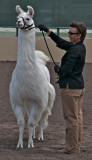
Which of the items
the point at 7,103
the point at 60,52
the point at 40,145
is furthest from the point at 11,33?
the point at 40,145

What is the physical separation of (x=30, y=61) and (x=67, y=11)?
1300 centimetres

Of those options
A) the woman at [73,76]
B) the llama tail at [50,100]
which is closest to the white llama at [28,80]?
the llama tail at [50,100]

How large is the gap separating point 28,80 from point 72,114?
2.85 ft

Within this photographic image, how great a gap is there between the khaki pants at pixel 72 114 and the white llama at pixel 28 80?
66 centimetres

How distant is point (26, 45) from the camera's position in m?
7.27

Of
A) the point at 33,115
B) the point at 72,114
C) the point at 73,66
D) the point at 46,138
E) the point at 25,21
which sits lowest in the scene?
the point at 46,138

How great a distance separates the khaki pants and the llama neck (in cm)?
75

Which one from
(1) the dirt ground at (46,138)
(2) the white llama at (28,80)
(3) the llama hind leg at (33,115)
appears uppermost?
(2) the white llama at (28,80)

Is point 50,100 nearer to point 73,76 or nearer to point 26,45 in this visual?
point 26,45

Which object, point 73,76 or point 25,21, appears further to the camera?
point 25,21

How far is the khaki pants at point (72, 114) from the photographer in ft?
22.7

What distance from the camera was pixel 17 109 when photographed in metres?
7.61

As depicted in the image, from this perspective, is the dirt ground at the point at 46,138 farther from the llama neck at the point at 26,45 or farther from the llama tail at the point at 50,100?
the llama neck at the point at 26,45

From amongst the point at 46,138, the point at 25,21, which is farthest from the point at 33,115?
the point at 25,21
